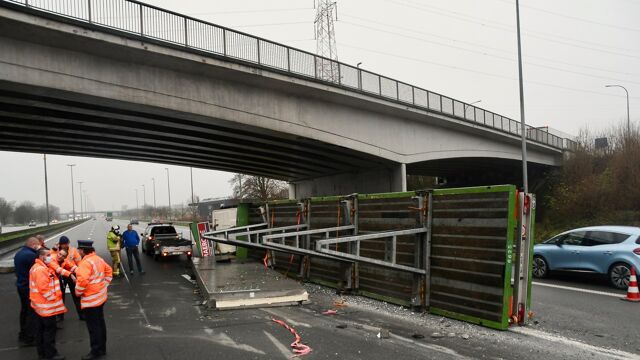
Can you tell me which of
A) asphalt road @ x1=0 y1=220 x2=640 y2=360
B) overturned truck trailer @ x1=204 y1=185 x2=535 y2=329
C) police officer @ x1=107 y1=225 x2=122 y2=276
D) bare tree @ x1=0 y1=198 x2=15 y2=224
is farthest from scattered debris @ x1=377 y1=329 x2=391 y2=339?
bare tree @ x1=0 y1=198 x2=15 y2=224

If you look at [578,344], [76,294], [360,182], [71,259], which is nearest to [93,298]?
[76,294]

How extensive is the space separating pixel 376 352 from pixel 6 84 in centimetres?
1335

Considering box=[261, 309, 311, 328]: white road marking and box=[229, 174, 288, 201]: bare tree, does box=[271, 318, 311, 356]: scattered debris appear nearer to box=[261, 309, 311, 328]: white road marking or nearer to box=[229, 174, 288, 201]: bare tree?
box=[261, 309, 311, 328]: white road marking

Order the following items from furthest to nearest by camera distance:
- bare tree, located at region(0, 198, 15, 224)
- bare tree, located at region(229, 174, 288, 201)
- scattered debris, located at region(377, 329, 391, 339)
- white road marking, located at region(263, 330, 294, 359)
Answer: bare tree, located at region(0, 198, 15, 224) → bare tree, located at region(229, 174, 288, 201) → scattered debris, located at region(377, 329, 391, 339) → white road marking, located at region(263, 330, 294, 359)

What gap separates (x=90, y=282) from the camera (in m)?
6.20

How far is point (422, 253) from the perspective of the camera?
867 centimetres

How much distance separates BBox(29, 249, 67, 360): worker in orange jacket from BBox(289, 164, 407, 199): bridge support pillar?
2036cm

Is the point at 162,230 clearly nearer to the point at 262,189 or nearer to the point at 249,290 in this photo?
the point at 249,290

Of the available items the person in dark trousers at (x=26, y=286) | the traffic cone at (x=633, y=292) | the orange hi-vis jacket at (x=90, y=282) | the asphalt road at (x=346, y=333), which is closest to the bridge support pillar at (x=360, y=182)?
the asphalt road at (x=346, y=333)

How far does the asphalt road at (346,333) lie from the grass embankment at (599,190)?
62.9 ft

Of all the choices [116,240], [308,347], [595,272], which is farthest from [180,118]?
[595,272]

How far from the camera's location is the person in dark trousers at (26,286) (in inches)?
285

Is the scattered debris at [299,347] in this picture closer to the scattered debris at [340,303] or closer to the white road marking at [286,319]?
the white road marking at [286,319]

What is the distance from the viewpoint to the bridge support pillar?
25297mm
